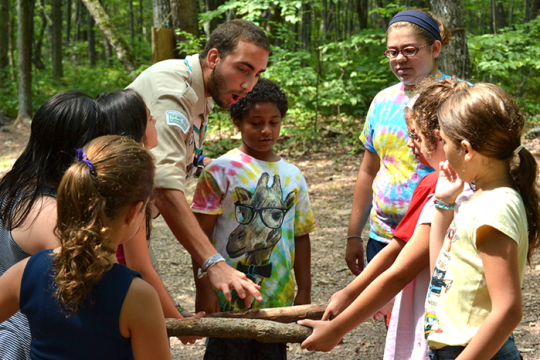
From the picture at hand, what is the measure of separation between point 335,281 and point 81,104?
382 centimetres

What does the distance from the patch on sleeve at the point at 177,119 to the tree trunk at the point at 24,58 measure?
1296 cm

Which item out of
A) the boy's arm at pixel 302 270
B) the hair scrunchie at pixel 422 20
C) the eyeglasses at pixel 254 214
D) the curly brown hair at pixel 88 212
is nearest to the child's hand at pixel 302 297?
the boy's arm at pixel 302 270

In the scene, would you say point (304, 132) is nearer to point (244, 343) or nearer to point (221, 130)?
point (221, 130)

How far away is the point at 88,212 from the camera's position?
1.42 meters

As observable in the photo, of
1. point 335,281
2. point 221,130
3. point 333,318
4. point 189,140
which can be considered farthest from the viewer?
point 221,130

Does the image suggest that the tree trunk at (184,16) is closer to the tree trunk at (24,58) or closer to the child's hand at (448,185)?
the tree trunk at (24,58)

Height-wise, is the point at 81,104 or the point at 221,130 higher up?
the point at 81,104

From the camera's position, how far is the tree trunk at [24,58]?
13.3 metres

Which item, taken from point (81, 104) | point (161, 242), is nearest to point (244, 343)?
point (81, 104)

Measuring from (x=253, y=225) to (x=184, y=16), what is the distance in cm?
775

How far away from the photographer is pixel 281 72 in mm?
9828

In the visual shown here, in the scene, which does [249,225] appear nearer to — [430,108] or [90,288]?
[430,108]

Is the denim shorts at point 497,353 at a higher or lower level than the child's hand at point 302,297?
higher

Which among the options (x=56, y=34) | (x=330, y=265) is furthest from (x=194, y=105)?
(x=56, y=34)
